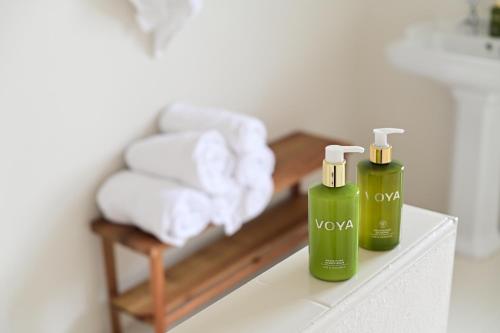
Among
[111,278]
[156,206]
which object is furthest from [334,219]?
[111,278]

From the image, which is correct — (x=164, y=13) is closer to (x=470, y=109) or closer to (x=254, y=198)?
(x=254, y=198)

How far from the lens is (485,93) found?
9.10ft

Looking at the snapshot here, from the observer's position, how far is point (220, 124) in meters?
2.44

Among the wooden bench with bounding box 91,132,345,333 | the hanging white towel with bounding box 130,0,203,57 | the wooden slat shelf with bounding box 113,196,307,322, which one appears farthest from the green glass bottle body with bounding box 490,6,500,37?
the hanging white towel with bounding box 130,0,203,57

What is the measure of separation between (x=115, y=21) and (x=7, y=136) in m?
0.51

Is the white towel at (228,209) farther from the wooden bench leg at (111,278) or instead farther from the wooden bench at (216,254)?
the wooden bench leg at (111,278)

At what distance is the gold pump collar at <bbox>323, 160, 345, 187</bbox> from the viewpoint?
1112 mm

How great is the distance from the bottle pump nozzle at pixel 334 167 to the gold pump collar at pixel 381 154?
0.32 feet

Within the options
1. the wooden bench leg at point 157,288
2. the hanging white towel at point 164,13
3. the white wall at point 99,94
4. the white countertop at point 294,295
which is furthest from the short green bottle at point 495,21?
the white countertop at point 294,295

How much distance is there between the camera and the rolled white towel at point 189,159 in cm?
228

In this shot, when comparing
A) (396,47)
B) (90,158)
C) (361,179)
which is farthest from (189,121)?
(361,179)

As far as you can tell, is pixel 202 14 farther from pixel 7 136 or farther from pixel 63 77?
pixel 7 136

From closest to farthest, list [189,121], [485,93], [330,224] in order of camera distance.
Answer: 1. [330,224]
2. [189,121]
3. [485,93]

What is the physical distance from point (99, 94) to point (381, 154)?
132 centimetres
